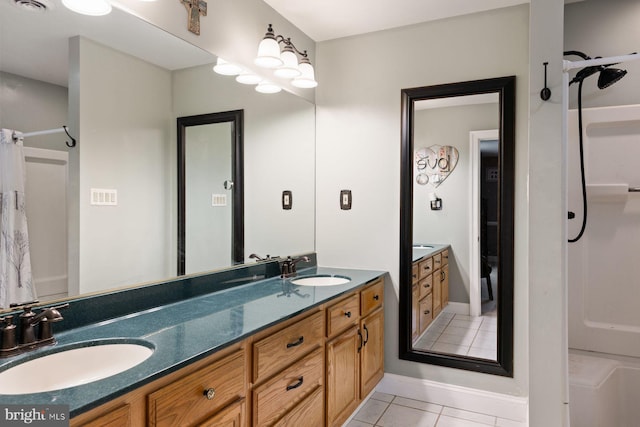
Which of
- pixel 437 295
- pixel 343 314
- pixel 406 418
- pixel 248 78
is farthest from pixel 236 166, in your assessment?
pixel 406 418

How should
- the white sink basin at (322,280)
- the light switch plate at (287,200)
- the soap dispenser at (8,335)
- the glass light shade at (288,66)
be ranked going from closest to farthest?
the soap dispenser at (8,335)
the glass light shade at (288,66)
the white sink basin at (322,280)
the light switch plate at (287,200)

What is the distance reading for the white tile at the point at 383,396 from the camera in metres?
2.73

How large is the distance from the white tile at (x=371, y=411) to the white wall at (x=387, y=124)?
263 millimetres

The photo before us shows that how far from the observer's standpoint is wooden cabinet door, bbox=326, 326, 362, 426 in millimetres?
2076

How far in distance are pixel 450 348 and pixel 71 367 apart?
223 centimetres

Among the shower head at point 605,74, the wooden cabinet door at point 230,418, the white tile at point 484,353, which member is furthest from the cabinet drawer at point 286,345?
Result: the shower head at point 605,74

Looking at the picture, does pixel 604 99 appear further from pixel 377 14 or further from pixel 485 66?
pixel 377 14

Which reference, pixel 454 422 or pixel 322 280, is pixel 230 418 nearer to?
pixel 322 280

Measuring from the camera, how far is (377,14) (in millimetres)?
2641

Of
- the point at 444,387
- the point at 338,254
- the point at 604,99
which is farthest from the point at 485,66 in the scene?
the point at 444,387

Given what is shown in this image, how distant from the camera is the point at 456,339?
2.70m

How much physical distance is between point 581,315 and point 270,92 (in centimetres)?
235

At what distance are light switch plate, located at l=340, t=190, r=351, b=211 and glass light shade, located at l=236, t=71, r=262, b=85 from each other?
0.98m

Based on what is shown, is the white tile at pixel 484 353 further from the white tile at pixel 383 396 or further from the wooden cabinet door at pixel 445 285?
the white tile at pixel 383 396
